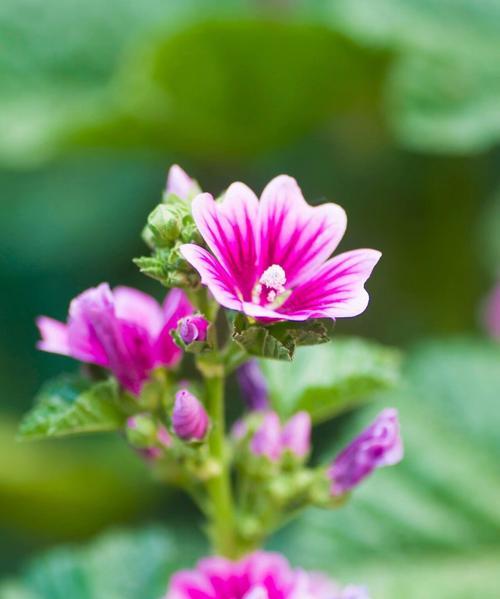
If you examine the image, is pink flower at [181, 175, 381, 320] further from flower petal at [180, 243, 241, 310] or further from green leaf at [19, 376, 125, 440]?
green leaf at [19, 376, 125, 440]

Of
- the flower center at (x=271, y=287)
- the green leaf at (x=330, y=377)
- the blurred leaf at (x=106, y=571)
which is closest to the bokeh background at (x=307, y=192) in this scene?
the blurred leaf at (x=106, y=571)

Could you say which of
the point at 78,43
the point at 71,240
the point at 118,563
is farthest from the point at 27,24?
the point at 118,563

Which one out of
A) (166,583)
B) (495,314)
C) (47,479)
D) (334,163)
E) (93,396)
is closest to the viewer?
(93,396)

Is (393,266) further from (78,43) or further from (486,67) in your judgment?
(78,43)

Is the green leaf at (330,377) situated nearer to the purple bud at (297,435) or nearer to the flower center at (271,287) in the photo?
the purple bud at (297,435)

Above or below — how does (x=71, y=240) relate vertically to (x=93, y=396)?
above

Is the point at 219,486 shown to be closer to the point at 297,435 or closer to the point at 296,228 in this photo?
the point at 297,435
